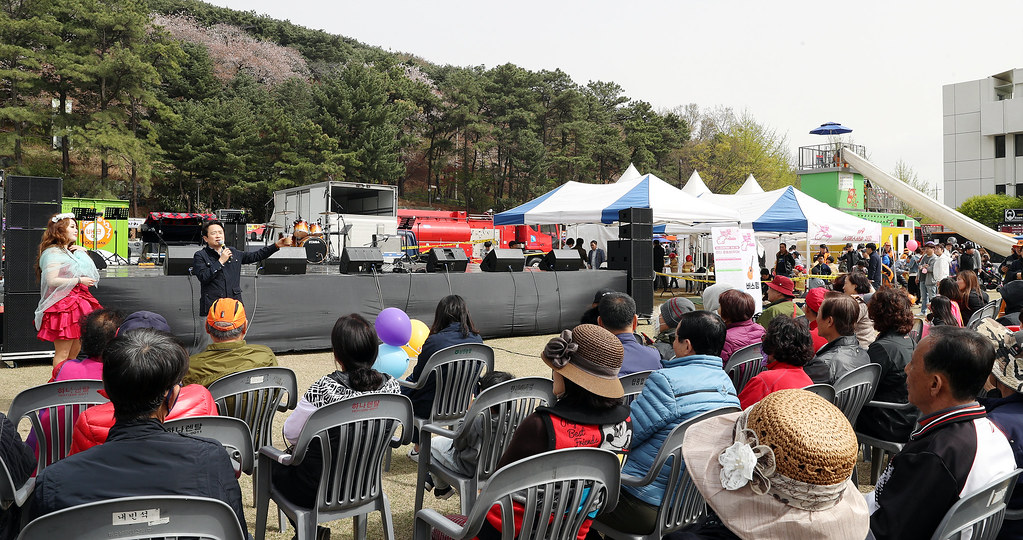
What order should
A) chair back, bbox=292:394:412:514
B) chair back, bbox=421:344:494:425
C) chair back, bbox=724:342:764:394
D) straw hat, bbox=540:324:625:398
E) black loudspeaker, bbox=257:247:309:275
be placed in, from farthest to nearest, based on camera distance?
black loudspeaker, bbox=257:247:309:275
chair back, bbox=724:342:764:394
chair back, bbox=421:344:494:425
chair back, bbox=292:394:412:514
straw hat, bbox=540:324:625:398

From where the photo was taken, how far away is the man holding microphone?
549 cm

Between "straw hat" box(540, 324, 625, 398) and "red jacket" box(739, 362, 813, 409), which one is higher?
"straw hat" box(540, 324, 625, 398)

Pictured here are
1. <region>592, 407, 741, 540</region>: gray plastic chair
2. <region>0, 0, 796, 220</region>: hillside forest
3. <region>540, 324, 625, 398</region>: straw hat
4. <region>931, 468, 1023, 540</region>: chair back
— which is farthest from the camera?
<region>0, 0, 796, 220</region>: hillside forest

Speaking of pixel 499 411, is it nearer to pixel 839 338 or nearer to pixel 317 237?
pixel 839 338

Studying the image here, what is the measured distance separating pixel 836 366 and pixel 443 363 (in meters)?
2.25

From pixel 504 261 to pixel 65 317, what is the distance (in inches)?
232

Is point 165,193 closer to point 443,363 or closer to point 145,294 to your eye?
point 145,294

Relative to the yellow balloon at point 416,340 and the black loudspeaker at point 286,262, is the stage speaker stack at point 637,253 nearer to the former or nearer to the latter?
the black loudspeaker at point 286,262

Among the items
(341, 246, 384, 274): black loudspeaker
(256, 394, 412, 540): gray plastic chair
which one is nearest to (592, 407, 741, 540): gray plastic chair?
(256, 394, 412, 540): gray plastic chair

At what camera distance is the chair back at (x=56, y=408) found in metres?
2.57

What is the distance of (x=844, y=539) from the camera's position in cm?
116

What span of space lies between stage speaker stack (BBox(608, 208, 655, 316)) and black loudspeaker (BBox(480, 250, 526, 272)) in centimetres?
178

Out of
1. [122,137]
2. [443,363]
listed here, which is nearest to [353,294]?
[443,363]

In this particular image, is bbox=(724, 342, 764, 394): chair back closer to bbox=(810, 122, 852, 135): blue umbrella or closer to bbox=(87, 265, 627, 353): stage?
bbox=(87, 265, 627, 353): stage
